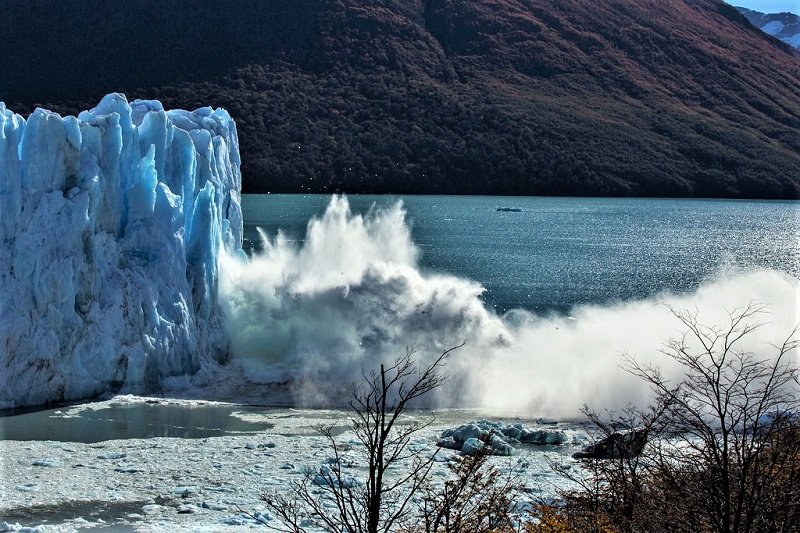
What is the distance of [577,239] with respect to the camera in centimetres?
8325

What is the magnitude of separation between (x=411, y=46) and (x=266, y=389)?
13396 cm

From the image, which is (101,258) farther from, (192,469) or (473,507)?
(473,507)

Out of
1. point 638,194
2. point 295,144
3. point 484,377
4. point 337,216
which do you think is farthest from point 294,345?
point 638,194

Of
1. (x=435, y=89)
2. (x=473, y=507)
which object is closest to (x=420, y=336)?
(x=473, y=507)

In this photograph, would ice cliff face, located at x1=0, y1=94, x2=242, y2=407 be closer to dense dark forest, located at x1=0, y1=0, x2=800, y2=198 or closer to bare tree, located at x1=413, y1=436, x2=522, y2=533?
bare tree, located at x1=413, y1=436, x2=522, y2=533

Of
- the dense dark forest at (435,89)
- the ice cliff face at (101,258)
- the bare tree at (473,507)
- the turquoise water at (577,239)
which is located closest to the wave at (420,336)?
the ice cliff face at (101,258)

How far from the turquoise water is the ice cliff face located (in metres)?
18.5

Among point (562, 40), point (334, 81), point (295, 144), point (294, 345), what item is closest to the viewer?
point (294, 345)

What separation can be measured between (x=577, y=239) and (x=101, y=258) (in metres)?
61.3

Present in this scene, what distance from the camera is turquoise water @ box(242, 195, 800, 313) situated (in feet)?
182

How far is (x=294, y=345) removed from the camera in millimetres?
28141

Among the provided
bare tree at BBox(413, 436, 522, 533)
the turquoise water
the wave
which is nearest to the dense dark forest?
the turquoise water

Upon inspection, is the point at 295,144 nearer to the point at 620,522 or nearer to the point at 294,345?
the point at 294,345

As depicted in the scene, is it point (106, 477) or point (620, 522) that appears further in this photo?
point (106, 477)
